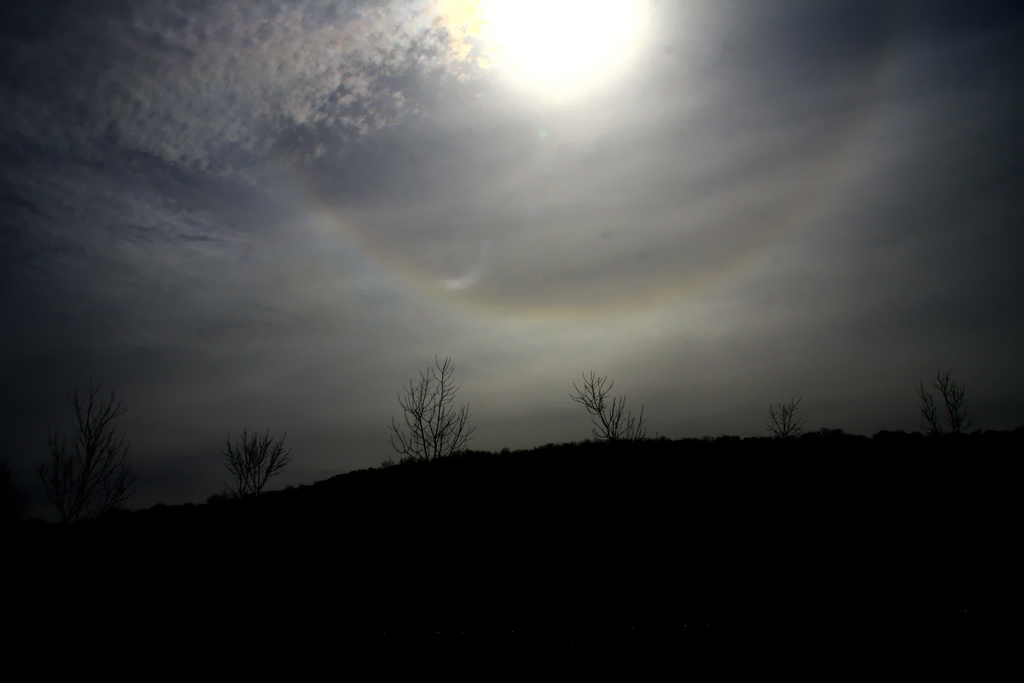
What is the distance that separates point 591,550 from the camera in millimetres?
9953

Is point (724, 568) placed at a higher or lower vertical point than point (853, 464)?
lower

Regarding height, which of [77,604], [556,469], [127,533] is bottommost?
[77,604]

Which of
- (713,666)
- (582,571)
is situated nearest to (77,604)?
(582,571)

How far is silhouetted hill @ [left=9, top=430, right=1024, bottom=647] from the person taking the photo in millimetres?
8391

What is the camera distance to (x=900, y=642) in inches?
197

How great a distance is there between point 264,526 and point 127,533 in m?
4.87

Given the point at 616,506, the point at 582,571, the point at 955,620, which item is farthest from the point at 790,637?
the point at 616,506

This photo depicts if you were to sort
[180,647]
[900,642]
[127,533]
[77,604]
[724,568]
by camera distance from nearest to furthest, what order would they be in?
[900,642] → [180,647] → [724,568] → [77,604] → [127,533]

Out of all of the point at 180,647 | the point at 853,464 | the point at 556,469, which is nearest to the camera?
the point at 180,647

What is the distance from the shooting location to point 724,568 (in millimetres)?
9023

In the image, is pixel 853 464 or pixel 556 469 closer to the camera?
pixel 853 464

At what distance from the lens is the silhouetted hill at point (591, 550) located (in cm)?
839

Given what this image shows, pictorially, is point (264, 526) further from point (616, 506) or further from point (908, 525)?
point (908, 525)

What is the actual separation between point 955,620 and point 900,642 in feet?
3.02
